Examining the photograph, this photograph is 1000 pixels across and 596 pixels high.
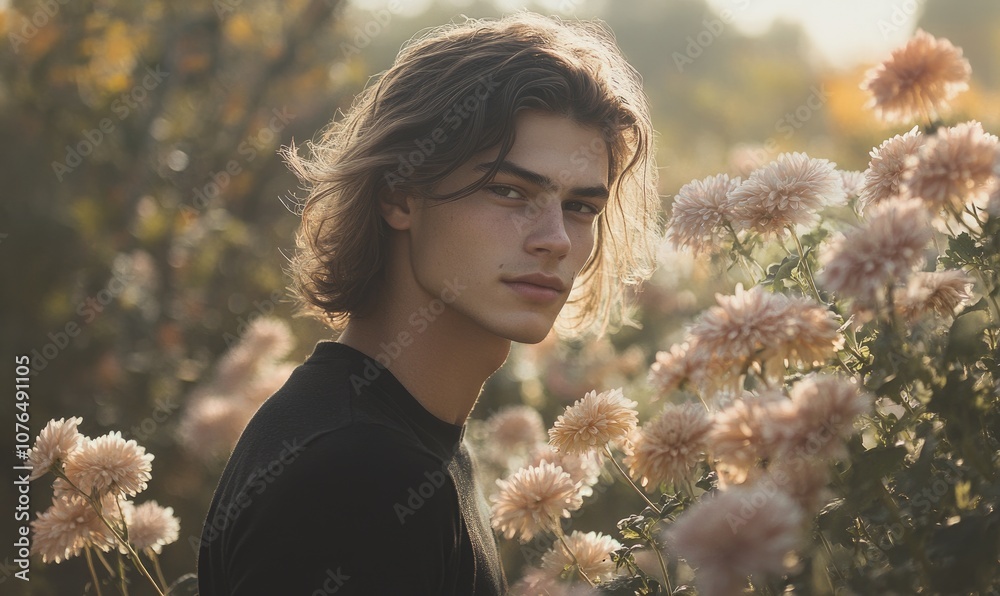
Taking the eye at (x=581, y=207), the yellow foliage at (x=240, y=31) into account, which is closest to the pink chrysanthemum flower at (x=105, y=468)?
the eye at (x=581, y=207)

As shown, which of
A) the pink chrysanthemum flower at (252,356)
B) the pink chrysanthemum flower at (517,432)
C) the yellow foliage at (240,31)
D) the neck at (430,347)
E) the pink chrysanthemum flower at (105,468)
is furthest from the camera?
the yellow foliage at (240,31)

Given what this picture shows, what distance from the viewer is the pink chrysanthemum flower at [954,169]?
3.69 ft

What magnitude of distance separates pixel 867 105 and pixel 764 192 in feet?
0.95

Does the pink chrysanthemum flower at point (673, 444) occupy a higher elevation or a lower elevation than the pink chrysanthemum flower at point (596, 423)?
lower

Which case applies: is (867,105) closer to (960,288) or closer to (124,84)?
(960,288)

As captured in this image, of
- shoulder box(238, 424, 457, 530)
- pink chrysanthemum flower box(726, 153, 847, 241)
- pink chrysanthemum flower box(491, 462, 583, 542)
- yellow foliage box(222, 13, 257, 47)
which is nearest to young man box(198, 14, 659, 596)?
shoulder box(238, 424, 457, 530)

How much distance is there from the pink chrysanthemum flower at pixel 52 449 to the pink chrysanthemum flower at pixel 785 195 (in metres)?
1.37

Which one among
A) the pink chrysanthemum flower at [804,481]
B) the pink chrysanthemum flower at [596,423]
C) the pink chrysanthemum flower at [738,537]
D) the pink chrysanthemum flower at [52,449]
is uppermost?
the pink chrysanthemum flower at [52,449]

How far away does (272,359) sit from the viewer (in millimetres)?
5020

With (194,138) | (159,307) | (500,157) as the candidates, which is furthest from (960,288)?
(194,138)

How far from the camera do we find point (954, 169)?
1120 mm

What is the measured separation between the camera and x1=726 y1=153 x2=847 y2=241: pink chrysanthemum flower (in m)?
1.52

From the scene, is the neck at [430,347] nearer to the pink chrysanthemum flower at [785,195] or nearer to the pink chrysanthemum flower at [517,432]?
the pink chrysanthemum flower at [785,195]

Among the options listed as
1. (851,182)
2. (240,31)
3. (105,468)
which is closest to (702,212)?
(851,182)
